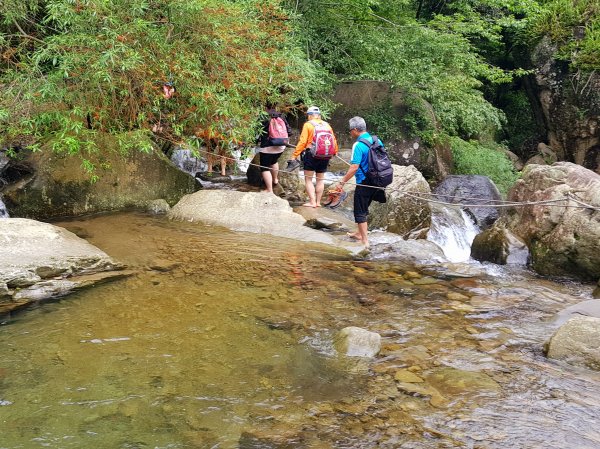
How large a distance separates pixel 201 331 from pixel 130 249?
2.72 meters

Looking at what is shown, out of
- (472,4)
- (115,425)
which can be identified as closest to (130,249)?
(115,425)

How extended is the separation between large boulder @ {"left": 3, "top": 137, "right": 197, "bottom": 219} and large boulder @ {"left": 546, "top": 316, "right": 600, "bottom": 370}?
7147mm

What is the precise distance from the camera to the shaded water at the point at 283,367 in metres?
3.41

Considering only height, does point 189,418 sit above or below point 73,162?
below

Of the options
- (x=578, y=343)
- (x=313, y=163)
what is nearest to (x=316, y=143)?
(x=313, y=163)

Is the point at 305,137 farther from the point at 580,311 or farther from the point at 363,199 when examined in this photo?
the point at 580,311

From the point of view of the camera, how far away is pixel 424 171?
14.2 meters

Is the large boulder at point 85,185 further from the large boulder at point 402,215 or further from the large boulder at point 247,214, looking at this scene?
the large boulder at point 402,215

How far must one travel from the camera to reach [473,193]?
11.9 metres

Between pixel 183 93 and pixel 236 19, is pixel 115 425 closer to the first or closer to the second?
pixel 183 93

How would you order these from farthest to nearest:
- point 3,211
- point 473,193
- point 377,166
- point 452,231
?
point 473,193
point 452,231
point 3,211
point 377,166

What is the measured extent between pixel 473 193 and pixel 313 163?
15.4 feet

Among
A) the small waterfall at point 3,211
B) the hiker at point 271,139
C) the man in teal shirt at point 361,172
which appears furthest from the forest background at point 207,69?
the man in teal shirt at point 361,172

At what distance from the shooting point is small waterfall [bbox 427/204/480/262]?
9930 millimetres
